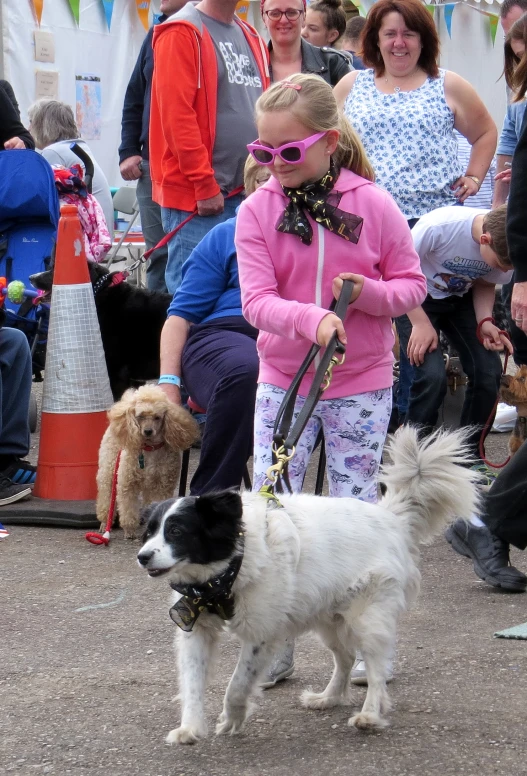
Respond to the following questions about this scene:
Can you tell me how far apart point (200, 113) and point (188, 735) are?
157 inches

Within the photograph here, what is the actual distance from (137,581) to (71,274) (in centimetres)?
195

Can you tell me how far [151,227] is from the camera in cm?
766

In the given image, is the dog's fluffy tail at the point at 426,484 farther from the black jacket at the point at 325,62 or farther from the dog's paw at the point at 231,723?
the black jacket at the point at 325,62

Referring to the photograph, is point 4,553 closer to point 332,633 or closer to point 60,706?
point 60,706

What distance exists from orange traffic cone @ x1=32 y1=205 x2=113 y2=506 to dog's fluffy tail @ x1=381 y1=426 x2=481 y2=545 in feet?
9.30

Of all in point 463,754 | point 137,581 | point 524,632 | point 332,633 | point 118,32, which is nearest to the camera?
point 463,754

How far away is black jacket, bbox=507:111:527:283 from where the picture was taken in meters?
3.67

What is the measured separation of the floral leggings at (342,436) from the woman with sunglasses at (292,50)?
358cm

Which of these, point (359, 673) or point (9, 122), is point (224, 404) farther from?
point (9, 122)

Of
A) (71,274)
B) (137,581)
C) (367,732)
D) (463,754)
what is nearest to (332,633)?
(367,732)

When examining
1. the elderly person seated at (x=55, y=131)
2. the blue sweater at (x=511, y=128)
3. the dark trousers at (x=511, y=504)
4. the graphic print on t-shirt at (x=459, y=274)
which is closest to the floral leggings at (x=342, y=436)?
the dark trousers at (x=511, y=504)

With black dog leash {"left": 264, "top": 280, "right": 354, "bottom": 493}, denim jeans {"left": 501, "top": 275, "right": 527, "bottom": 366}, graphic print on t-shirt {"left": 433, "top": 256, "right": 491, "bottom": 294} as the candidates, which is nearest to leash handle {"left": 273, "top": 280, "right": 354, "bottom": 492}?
black dog leash {"left": 264, "top": 280, "right": 354, "bottom": 493}

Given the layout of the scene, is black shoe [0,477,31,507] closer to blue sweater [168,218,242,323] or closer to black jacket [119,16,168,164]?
blue sweater [168,218,242,323]

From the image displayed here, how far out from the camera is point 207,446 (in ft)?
15.1
